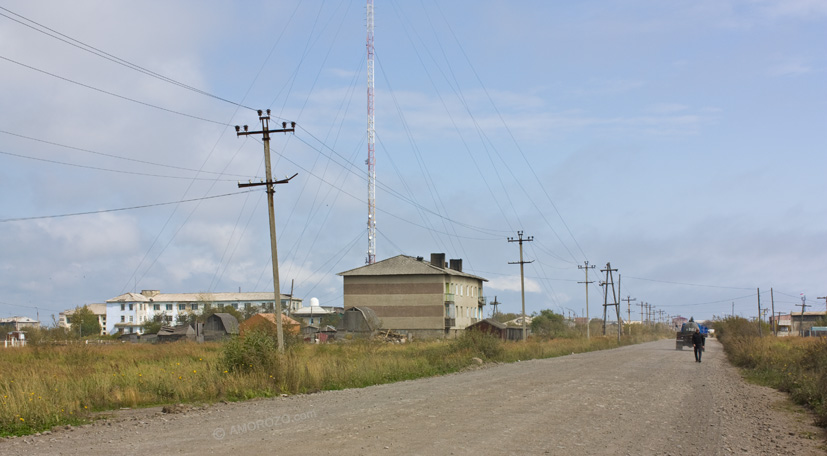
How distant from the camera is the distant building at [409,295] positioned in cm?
8206

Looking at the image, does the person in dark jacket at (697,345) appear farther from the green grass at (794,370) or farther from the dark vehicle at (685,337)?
the dark vehicle at (685,337)

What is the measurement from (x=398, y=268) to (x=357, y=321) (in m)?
10.8

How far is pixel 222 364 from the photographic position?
20344 millimetres

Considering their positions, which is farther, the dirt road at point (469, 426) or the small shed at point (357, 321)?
the small shed at point (357, 321)

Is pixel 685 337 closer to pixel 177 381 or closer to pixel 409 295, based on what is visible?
pixel 409 295

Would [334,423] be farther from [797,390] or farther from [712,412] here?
[797,390]

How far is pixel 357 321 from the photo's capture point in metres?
76.4

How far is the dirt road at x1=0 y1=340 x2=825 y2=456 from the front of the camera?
10289 millimetres

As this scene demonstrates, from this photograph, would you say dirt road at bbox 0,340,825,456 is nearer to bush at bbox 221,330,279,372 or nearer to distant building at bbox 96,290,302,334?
bush at bbox 221,330,279,372

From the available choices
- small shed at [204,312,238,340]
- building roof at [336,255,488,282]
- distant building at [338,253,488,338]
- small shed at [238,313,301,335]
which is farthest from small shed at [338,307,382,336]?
small shed at [238,313,301,335]

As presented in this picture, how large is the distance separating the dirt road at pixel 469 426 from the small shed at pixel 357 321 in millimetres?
56329

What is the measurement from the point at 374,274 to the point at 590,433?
2905 inches

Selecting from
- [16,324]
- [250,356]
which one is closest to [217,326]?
[250,356]

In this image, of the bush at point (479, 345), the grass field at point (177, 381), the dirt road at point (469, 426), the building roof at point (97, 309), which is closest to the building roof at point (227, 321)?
the bush at point (479, 345)
